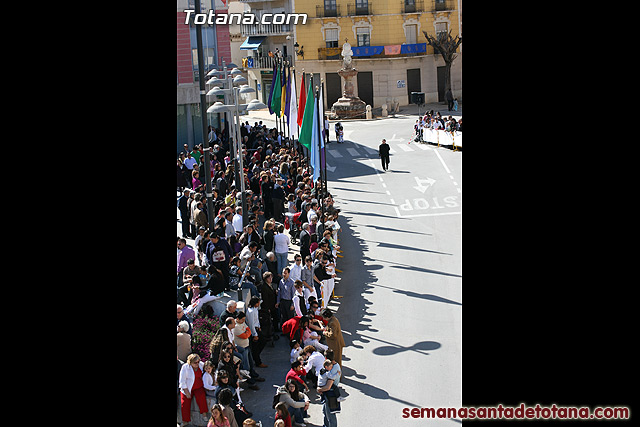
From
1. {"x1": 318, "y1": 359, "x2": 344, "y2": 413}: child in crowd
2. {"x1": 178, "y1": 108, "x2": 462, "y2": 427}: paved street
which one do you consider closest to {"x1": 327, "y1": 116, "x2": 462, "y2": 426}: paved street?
{"x1": 178, "y1": 108, "x2": 462, "y2": 427}: paved street

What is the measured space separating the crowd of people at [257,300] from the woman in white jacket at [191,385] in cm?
1

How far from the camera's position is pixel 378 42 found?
5712 centimetres

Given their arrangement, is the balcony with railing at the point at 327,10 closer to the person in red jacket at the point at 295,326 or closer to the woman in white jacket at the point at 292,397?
the person in red jacket at the point at 295,326

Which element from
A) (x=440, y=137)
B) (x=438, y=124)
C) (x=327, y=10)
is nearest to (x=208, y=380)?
(x=440, y=137)

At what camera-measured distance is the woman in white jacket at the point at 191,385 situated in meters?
10.2

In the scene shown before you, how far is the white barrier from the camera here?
34.7 m

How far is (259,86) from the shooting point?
62.0 meters

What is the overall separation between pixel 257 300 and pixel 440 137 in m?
25.0

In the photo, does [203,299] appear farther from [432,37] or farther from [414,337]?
[432,37]

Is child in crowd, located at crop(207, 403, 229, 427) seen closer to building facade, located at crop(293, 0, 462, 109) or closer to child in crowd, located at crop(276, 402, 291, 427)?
child in crowd, located at crop(276, 402, 291, 427)

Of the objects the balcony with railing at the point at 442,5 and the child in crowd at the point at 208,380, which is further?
the balcony with railing at the point at 442,5
